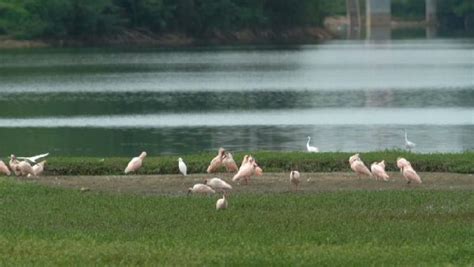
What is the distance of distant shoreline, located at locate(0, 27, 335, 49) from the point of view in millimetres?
Result: 120162

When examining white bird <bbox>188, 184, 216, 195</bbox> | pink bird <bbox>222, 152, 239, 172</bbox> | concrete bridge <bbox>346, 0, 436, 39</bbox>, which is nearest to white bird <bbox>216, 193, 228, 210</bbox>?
white bird <bbox>188, 184, 216, 195</bbox>

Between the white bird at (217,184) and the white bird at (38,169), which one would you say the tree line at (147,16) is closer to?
the white bird at (38,169)

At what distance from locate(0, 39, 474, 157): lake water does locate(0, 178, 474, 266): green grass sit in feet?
46.7

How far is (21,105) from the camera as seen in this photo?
54969 millimetres

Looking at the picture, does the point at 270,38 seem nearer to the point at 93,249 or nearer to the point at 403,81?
the point at 403,81

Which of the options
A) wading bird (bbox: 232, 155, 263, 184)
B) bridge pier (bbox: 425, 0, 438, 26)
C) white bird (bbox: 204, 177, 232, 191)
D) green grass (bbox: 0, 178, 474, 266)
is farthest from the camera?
bridge pier (bbox: 425, 0, 438, 26)

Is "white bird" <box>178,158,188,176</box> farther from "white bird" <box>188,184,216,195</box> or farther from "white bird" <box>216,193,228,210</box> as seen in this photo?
"white bird" <box>216,193,228,210</box>

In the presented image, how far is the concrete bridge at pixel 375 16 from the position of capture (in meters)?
173

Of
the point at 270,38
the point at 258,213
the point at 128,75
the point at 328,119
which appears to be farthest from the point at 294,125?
the point at 270,38

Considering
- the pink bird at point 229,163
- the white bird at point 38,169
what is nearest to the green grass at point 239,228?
the white bird at point 38,169

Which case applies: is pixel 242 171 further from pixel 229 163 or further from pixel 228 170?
pixel 228 170

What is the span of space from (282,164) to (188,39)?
10378 centimetres

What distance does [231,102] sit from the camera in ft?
186

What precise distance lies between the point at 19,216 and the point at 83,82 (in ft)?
171
